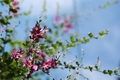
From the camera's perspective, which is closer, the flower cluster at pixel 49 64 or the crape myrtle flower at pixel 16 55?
the crape myrtle flower at pixel 16 55

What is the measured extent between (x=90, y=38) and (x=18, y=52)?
1.04m

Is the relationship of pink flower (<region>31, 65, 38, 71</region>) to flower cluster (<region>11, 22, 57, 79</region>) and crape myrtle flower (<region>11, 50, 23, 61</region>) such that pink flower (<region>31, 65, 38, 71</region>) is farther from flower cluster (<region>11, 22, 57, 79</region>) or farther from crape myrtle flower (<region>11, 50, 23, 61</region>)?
crape myrtle flower (<region>11, 50, 23, 61</region>)

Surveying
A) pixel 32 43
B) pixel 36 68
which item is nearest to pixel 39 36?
pixel 32 43

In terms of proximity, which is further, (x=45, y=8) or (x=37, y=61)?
(x=45, y=8)

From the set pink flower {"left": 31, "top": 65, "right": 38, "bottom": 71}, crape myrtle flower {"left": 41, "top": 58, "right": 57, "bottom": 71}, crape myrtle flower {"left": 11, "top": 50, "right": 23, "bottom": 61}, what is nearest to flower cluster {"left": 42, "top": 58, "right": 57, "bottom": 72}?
crape myrtle flower {"left": 41, "top": 58, "right": 57, "bottom": 71}

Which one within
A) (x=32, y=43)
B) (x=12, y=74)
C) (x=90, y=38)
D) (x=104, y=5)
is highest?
(x=104, y=5)

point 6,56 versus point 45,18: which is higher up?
point 45,18

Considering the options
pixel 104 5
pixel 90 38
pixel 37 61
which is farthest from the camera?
pixel 104 5

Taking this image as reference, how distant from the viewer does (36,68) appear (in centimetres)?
244

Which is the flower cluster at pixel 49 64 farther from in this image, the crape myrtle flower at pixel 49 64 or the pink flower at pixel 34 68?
the pink flower at pixel 34 68

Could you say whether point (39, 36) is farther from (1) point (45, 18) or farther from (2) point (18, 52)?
(1) point (45, 18)

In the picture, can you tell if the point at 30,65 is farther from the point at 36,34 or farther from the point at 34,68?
the point at 36,34

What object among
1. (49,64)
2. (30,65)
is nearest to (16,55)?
(30,65)

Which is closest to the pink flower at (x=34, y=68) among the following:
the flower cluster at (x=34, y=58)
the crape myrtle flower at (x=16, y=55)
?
the flower cluster at (x=34, y=58)
